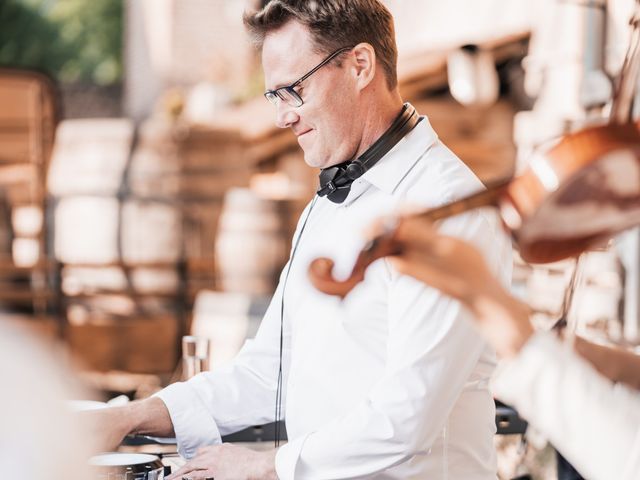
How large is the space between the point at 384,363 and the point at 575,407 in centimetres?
72

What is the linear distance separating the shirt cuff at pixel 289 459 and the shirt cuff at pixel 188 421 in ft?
1.08

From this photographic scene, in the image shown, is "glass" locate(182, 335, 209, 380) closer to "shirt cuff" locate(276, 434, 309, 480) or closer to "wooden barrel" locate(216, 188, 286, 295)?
"shirt cuff" locate(276, 434, 309, 480)

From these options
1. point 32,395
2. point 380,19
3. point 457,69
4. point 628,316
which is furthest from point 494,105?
point 32,395

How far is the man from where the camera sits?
4.21ft

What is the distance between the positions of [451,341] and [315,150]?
401 millimetres

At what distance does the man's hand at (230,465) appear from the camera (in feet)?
4.63

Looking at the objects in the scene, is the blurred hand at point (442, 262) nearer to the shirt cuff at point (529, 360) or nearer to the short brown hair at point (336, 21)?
the shirt cuff at point (529, 360)

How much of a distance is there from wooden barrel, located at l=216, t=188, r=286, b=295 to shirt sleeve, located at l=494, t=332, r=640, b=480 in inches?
184

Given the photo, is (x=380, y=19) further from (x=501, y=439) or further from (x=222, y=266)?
(x=222, y=266)

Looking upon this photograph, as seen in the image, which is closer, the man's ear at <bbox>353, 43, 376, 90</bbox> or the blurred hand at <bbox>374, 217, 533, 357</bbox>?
the blurred hand at <bbox>374, 217, 533, 357</bbox>

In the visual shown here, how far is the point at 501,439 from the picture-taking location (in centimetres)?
354

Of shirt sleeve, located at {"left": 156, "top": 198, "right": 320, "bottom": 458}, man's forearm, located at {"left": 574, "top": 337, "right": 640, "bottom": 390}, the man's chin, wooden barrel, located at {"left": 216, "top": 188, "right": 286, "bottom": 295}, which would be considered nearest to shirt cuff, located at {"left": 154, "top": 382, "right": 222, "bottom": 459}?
shirt sleeve, located at {"left": 156, "top": 198, "right": 320, "bottom": 458}

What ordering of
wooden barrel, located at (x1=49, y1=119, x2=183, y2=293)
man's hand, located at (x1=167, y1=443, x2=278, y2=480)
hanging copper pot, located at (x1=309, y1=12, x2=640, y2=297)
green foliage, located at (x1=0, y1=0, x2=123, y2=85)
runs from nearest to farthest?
hanging copper pot, located at (x1=309, y1=12, x2=640, y2=297) → man's hand, located at (x1=167, y1=443, x2=278, y2=480) → wooden barrel, located at (x1=49, y1=119, x2=183, y2=293) → green foliage, located at (x1=0, y1=0, x2=123, y2=85)

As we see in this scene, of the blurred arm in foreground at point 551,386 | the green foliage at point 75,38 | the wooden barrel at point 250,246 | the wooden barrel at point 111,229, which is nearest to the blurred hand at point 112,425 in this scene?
the blurred arm in foreground at point 551,386
